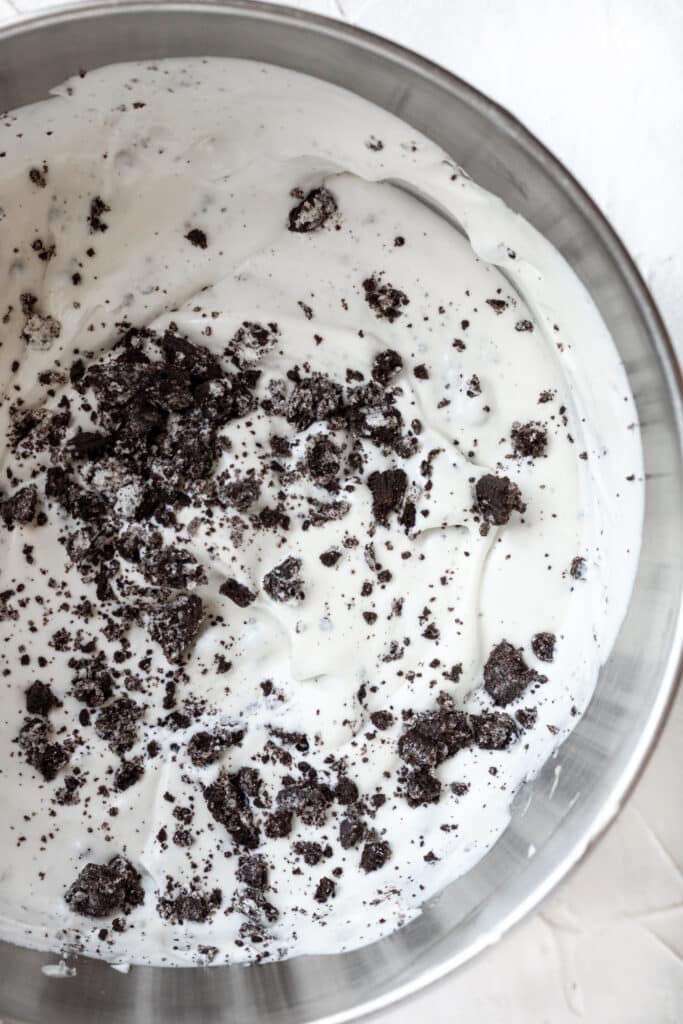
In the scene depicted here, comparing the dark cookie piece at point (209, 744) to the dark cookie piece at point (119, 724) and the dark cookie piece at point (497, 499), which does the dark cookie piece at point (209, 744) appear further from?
the dark cookie piece at point (497, 499)

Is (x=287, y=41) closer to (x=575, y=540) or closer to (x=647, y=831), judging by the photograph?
(x=575, y=540)

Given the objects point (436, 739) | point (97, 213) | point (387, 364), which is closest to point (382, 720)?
point (436, 739)

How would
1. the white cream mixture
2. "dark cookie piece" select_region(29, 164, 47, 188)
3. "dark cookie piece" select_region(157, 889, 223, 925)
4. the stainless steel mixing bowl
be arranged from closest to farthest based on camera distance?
the stainless steel mixing bowl
"dark cookie piece" select_region(29, 164, 47, 188)
the white cream mixture
"dark cookie piece" select_region(157, 889, 223, 925)

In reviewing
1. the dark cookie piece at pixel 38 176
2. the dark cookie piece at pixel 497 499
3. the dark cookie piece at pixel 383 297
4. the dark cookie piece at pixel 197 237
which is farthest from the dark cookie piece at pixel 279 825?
the dark cookie piece at pixel 38 176

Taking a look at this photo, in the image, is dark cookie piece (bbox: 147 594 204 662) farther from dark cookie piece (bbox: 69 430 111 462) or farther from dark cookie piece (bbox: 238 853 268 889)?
dark cookie piece (bbox: 238 853 268 889)

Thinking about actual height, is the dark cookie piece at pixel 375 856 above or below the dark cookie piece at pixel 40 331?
below

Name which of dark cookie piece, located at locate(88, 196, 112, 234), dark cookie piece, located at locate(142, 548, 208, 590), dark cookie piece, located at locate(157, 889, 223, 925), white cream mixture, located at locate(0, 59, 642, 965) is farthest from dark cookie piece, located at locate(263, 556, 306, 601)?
dark cookie piece, located at locate(88, 196, 112, 234)
